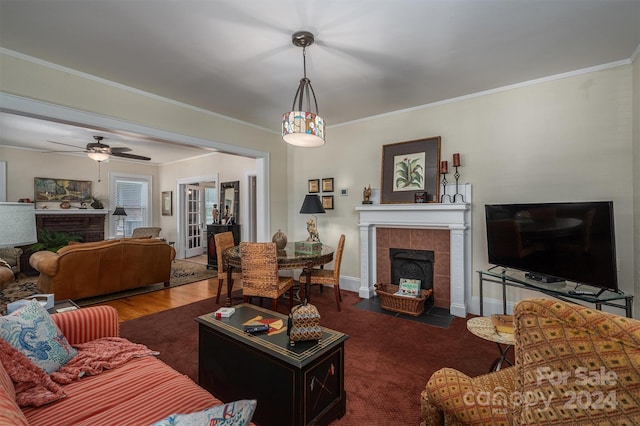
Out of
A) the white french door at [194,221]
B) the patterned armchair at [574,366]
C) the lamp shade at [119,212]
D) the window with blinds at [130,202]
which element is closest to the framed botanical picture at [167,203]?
the window with blinds at [130,202]

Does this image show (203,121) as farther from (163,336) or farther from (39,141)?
(39,141)

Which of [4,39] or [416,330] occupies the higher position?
[4,39]

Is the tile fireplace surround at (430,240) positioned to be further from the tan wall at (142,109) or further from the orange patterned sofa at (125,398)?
the orange patterned sofa at (125,398)

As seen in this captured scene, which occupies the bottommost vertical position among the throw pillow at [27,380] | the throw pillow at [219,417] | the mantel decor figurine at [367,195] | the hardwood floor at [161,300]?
the hardwood floor at [161,300]

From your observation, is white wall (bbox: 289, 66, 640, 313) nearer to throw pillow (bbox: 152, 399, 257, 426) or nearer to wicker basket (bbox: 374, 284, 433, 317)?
wicker basket (bbox: 374, 284, 433, 317)

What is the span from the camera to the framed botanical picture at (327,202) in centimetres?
458

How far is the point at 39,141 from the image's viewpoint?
17.9ft

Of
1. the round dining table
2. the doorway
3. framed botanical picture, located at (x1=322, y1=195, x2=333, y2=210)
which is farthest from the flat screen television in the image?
the doorway

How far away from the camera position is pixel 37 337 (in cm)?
147

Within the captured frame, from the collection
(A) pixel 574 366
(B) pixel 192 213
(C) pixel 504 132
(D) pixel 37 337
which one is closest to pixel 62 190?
(B) pixel 192 213

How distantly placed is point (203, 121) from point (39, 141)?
13.4 feet

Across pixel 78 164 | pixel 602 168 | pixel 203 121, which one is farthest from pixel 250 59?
pixel 78 164

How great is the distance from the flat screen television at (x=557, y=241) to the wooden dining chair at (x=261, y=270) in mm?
2281

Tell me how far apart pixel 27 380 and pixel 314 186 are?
3.85 metres
